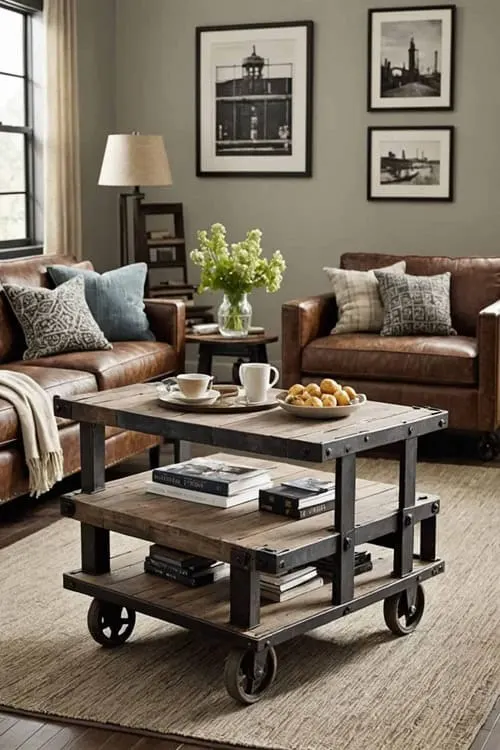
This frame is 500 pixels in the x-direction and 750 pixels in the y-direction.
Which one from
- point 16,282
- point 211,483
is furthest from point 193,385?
point 16,282

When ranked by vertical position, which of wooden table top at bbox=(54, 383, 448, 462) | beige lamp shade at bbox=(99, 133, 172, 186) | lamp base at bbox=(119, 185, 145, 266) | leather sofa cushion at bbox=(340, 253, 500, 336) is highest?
beige lamp shade at bbox=(99, 133, 172, 186)

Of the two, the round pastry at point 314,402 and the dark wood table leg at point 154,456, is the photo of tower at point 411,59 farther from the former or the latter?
the round pastry at point 314,402

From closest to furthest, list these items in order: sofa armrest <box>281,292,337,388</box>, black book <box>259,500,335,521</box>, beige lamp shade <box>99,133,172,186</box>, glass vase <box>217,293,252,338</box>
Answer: black book <box>259,500,335,521</box>
sofa armrest <box>281,292,337,388</box>
glass vase <box>217,293,252,338</box>
beige lamp shade <box>99,133,172,186</box>

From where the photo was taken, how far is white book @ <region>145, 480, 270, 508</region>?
3.18 meters

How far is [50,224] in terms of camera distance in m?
6.60

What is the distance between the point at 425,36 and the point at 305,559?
4.58m

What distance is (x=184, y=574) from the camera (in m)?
3.18

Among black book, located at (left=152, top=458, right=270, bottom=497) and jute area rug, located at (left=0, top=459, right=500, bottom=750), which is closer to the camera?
jute area rug, located at (left=0, top=459, right=500, bottom=750)

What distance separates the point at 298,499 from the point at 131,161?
12.3ft

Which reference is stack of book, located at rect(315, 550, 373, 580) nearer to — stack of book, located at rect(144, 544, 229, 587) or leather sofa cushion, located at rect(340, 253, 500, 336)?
stack of book, located at rect(144, 544, 229, 587)

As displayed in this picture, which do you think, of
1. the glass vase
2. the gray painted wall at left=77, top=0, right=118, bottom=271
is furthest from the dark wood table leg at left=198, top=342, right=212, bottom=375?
the gray painted wall at left=77, top=0, right=118, bottom=271

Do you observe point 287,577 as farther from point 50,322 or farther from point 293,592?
point 50,322

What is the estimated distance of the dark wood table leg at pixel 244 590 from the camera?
9.30 feet

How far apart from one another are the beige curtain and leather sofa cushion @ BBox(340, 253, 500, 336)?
1.98 m
